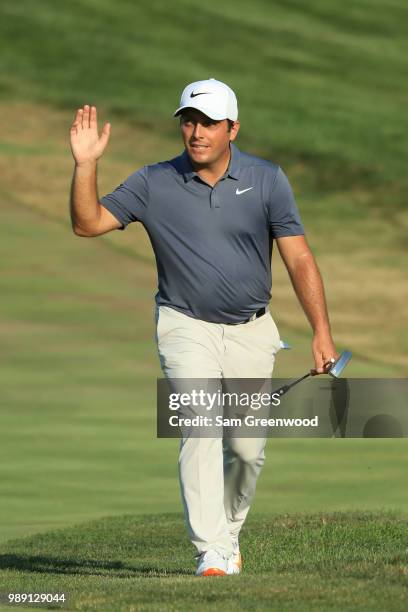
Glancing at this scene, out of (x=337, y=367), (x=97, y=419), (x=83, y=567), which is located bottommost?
(x=83, y=567)

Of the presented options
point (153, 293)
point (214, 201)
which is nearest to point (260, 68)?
point (153, 293)

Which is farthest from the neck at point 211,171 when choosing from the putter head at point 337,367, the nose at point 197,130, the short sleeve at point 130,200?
the putter head at point 337,367

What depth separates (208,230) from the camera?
793 centimetres

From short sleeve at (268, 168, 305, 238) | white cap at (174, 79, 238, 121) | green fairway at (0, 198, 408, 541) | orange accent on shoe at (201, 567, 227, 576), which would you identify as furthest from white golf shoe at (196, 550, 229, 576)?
green fairway at (0, 198, 408, 541)

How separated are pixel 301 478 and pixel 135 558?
3473mm

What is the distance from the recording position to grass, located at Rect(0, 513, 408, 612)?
6.68 meters

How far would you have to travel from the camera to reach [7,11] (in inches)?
1389

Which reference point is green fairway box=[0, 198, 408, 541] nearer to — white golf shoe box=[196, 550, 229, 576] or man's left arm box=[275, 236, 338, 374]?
white golf shoe box=[196, 550, 229, 576]

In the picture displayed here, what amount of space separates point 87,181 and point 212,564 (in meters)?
1.83

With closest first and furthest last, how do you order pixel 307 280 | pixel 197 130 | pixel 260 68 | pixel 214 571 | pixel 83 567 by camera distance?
pixel 214 571, pixel 197 130, pixel 307 280, pixel 83 567, pixel 260 68

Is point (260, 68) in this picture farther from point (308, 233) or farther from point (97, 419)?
point (97, 419)

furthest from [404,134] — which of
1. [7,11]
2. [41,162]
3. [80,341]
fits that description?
[80,341]

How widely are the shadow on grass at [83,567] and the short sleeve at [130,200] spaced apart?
170 cm

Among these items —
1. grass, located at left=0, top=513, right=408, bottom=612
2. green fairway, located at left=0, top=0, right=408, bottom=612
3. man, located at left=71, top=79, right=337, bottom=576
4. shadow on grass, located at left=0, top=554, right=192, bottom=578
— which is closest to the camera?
grass, located at left=0, top=513, right=408, bottom=612
